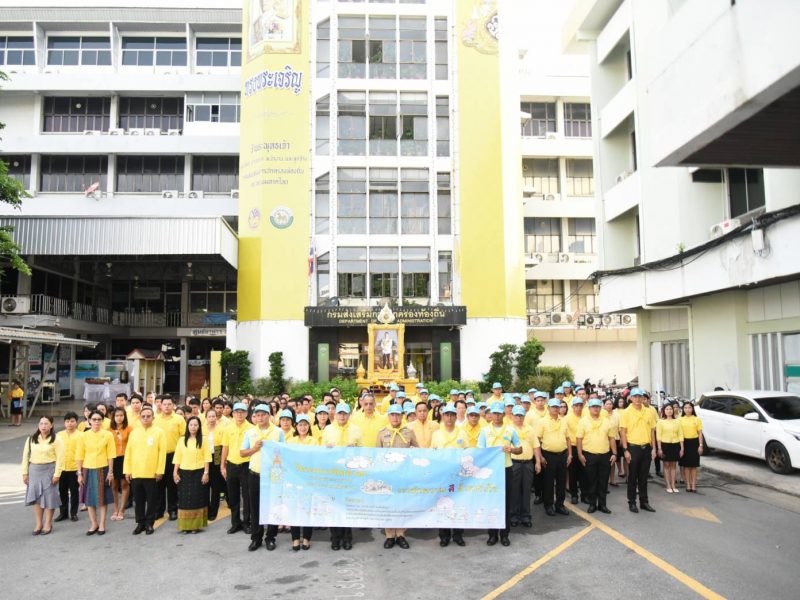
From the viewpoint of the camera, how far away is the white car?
442 inches

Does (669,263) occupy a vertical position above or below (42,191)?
below

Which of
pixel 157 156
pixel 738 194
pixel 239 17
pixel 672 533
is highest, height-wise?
pixel 239 17

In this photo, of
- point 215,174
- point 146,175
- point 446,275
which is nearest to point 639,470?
point 446,275

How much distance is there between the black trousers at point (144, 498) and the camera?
828 cm

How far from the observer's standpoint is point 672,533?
794cm

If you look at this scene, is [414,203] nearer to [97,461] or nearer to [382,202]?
[382,202]

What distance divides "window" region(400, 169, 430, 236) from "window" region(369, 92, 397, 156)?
1454mm

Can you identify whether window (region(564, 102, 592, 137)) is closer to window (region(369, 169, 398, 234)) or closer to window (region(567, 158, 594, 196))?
window (region(567, 158, 594, 196))

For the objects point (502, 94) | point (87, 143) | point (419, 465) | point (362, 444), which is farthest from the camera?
point (87, 143)

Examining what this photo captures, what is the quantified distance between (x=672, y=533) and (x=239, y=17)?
35893mm

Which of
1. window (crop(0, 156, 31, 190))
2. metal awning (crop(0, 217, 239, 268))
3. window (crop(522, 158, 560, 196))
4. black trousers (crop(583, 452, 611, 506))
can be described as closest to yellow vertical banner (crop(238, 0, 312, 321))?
metal awning (crop(0, 217, 239, 268))

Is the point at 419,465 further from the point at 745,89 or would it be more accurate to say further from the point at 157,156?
the point at 157,156

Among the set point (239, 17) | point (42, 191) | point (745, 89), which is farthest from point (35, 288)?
point (745, 89)

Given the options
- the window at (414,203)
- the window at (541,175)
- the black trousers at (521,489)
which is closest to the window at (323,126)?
the window at (414,203)
